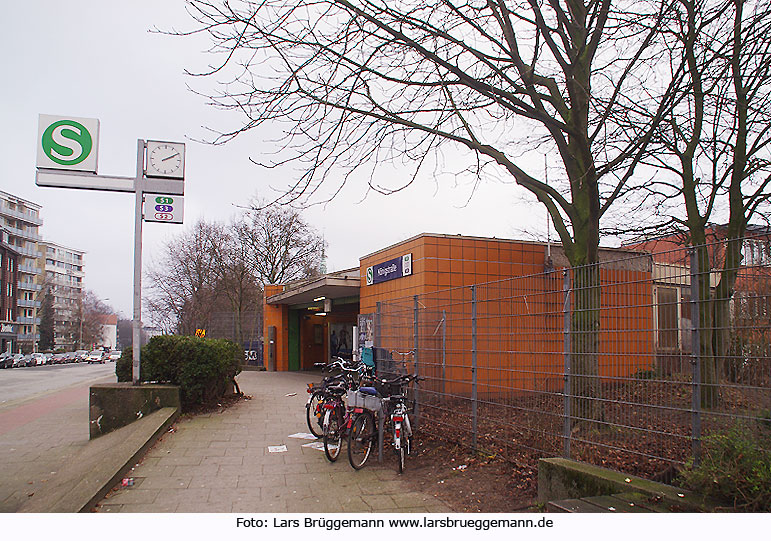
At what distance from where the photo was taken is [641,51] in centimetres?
780

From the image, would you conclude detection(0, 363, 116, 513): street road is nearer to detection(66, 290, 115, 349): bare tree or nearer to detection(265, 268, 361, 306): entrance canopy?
detection(265, 268, 361, 306): entrance canopy

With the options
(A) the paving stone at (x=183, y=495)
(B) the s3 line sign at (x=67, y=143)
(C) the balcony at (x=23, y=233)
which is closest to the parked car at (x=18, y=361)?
(C) the balcony at (x=23, y=233)

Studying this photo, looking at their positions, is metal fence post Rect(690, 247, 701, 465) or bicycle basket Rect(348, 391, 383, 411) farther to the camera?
bicycle basket Rect(348, 391, 383, 411)

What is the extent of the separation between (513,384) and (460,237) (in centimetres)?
711

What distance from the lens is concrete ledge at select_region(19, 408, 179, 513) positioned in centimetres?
503

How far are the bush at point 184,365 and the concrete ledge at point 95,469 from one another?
49.1 inches

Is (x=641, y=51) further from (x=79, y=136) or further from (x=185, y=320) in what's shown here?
(x=185, y=320)

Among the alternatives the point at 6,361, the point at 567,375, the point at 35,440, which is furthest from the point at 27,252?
the point at 567,375

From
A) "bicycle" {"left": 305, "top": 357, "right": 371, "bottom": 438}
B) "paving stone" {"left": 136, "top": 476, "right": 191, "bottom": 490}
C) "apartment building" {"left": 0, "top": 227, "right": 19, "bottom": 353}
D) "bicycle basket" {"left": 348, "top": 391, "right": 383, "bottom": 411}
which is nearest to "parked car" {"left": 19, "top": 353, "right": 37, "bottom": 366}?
"apartment building" {"left": 0, "top": 227, "right": 19, "bottom": 353}

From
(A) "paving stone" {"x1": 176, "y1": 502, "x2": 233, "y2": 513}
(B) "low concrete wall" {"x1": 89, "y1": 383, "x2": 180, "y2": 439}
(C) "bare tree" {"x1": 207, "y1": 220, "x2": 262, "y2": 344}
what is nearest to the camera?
(A) "paving stone" {"x1": 176, "y1": 502, "x2": 233, "y2": 513}

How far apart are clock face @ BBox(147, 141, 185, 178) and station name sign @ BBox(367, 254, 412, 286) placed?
5603 mm

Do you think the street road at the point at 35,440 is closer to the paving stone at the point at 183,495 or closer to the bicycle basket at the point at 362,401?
the paving stone at the point at 183,495

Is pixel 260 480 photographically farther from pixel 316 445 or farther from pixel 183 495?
pixel 316 445

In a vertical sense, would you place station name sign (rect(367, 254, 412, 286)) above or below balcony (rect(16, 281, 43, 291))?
below
